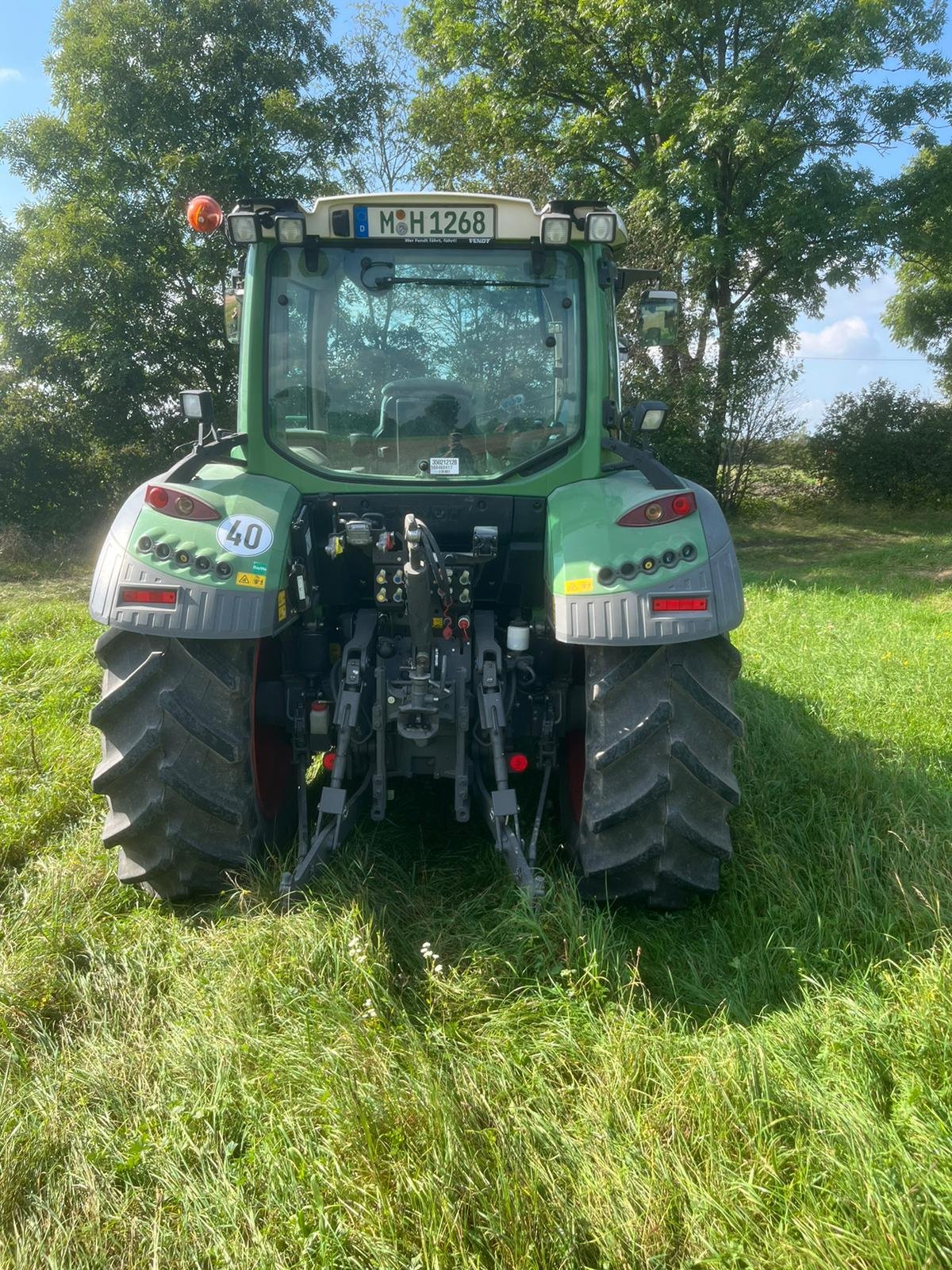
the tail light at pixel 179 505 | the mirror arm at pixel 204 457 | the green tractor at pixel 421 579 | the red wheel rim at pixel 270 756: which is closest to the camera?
the green tractor at pixel 421 579

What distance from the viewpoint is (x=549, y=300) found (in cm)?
310

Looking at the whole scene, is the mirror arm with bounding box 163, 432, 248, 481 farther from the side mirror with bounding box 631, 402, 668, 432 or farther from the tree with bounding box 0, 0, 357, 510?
the tree with bounding box 0, 0, 357, 510

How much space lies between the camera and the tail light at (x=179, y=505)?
264 centimetres

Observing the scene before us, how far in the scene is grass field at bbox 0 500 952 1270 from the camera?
1645 millimetres

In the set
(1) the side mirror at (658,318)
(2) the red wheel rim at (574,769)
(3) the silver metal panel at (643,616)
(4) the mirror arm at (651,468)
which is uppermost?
(1) the side mirror at (658,318)

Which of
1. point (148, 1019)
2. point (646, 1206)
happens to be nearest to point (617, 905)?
point (646, 1206)

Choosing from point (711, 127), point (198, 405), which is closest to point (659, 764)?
point (198, 405)

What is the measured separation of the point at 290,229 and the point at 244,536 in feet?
3.56

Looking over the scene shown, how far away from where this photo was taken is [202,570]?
8.27ft

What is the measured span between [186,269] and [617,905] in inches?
484

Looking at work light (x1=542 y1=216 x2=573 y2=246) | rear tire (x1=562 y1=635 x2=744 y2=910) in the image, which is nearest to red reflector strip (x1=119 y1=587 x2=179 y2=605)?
rear tire (x1=562 y1=635 x2=744 y2=910)

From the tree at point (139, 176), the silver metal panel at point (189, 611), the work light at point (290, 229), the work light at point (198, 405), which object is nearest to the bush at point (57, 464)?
the tree at point (139, 176)

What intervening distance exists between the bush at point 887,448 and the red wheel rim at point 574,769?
52.8ft

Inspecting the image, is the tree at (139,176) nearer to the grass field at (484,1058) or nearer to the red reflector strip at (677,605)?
the grass field at (484,1058)
